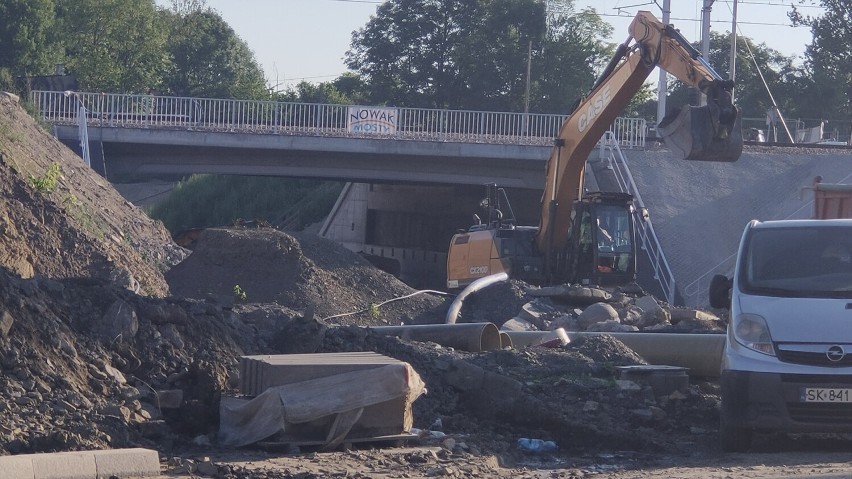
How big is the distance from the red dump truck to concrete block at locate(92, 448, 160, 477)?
13.2 meters

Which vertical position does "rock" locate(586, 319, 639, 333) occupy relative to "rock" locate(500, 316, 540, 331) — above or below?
above

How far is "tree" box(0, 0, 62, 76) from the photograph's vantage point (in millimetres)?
56625

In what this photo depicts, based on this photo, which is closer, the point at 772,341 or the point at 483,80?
the point at 772,341

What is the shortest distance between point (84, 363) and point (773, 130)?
4159cm

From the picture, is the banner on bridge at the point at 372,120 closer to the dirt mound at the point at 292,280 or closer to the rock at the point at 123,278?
the dirt mound at the point at 292,280

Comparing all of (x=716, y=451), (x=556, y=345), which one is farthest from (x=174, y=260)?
(x=716, y=451)

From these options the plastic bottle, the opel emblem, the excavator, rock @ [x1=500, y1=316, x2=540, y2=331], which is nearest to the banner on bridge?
the excavator

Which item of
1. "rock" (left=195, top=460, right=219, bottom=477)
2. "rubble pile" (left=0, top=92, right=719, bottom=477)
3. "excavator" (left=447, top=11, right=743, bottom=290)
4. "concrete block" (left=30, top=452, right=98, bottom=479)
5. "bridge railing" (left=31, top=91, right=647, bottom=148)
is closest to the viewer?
"concrete block" (left=30, top=452, right=98, bottom=479)

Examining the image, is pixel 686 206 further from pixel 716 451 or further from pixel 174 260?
pixel 716 451

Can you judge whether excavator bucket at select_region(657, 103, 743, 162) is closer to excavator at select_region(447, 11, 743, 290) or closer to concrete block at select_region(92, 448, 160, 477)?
excavator at select_region(447, 11, 743, 290)

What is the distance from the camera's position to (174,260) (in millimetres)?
24438

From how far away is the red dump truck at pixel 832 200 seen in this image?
17.5 m

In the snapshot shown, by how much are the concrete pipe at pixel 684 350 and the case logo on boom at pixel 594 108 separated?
759 centimetres

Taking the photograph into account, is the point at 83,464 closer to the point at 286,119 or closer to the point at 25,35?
the point at 286,119
